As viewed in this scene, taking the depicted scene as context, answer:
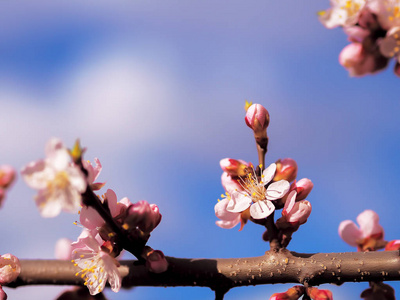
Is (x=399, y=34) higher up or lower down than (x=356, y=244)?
higher up

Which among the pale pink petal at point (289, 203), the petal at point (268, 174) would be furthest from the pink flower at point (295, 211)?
the petal at point (268, 174)

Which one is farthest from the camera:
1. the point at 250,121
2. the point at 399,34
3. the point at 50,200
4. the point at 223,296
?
the point at 250,121

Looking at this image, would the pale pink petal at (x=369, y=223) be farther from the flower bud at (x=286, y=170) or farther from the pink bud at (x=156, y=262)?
the pink bud at (x=156, y=262)

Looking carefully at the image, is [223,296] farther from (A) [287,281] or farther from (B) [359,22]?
(B) [359,22]

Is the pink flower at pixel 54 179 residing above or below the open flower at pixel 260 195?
below

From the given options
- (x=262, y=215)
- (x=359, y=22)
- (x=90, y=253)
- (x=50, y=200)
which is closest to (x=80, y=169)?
(x=50, y=200)

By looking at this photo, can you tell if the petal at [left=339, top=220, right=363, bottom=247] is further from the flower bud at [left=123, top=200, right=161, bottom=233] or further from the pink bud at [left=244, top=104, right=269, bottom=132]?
the flower bud at [left=123, top=200, right=161, bottom=233]
